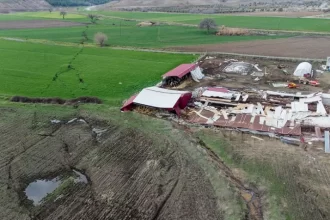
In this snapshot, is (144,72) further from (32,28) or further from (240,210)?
(32,28)

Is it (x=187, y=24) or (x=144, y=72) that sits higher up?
(x=187, y=24)

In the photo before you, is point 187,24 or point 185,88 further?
point 187,24

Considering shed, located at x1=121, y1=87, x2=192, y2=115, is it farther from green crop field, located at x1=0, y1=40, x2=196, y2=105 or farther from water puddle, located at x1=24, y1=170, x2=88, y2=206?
water puddle, located at x1=24, y1=170, x2=88, y2=206

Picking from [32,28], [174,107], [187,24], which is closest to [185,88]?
[174,107]

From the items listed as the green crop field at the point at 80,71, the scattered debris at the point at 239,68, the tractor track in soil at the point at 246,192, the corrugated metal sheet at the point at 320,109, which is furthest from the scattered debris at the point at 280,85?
the tractor track in soil at the point at 246,192

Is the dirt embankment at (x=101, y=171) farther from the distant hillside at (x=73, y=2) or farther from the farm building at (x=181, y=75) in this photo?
the distant hillside at (x=73, y=2)

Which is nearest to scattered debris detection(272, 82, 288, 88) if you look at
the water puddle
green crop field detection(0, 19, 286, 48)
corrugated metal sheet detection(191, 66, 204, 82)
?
corrugated metal sheet detection(191, 66, 204, 82)
